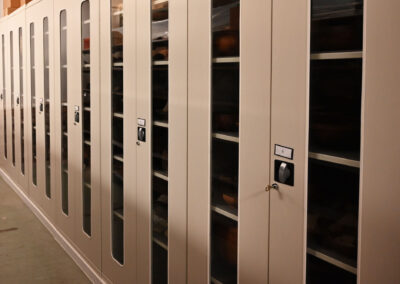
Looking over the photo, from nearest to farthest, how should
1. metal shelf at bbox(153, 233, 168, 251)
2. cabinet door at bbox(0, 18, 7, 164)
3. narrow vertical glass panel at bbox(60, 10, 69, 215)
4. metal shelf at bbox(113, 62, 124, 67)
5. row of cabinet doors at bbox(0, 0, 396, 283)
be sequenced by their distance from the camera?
row of cabinet doors at bbox(0, 0, 396, 283), metal shelf at bbox(153, 233, 168, 251), metal shelf at bbox(113, 62, 124, 67), narrow vertical glass panel at bbox(60, 10, 69, 215), cabinet door at bbox(0, 18, 7, 164)

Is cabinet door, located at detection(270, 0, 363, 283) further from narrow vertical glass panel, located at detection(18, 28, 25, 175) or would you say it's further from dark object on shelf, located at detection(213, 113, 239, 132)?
narrow vertical glass panel, located at detection(18, 28, 25, 175)

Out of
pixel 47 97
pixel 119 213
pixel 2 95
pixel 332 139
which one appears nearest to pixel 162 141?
pixel 119 213

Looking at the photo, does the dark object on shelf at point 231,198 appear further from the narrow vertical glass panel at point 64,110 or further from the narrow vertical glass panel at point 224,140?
the narrow vertical glass panel at point 64,110

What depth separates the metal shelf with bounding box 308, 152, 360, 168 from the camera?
125 centimetres

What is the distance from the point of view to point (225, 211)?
176cm

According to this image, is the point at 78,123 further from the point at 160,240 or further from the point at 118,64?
the point at 160,240

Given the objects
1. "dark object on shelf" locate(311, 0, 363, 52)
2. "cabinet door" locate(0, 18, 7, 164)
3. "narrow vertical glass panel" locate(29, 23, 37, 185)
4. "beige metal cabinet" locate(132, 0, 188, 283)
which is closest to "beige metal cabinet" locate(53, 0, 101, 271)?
"beige metal cabinet" locate(132, 0, 188, 283)

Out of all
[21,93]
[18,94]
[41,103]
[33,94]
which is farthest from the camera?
[18,94]

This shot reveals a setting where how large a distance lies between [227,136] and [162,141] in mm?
538

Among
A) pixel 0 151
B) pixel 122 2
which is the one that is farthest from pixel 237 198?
pixel 0 151

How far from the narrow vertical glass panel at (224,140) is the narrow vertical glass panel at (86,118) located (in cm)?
144

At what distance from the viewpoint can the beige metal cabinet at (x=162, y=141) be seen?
78.0 inches

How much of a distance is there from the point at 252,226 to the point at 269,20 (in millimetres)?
689

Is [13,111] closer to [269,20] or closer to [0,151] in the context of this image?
[0,151]
